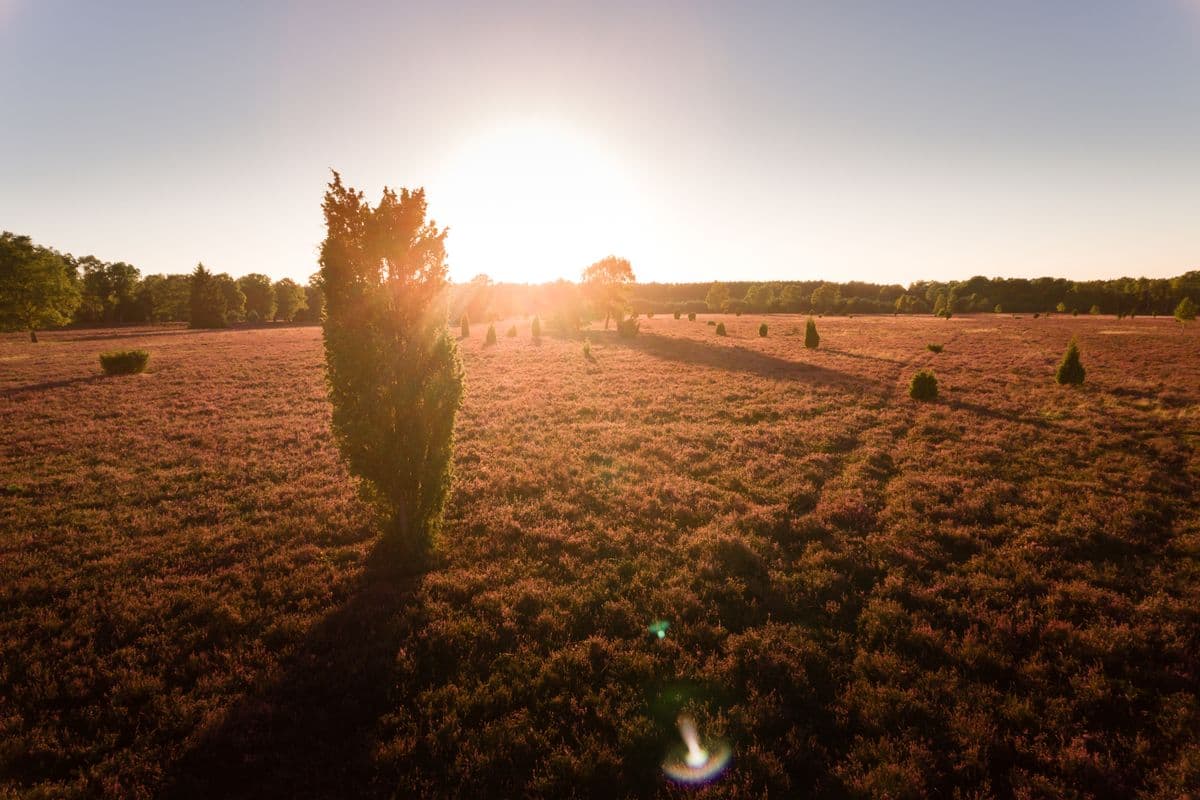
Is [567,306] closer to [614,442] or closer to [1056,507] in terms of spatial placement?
[614,442]

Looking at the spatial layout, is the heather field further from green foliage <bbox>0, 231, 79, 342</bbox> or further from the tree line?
green foliage <bbox>0, 231, 79, 342</bbox>

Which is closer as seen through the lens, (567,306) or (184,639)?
(184,639)

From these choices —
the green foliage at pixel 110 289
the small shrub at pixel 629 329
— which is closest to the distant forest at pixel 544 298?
the green foliage at pixel 110 289

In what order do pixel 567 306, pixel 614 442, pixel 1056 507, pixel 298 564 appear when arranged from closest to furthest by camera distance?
pixel 298 564
pixel 1056 507
pixel 614 442
pixel 567 306

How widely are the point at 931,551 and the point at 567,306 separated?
6718 cm

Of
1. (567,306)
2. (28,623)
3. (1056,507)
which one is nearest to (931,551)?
(1056,507)

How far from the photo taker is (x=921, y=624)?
316 inches

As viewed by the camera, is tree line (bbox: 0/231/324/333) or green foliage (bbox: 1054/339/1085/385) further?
tree line (bbox: 0/231/324/333)

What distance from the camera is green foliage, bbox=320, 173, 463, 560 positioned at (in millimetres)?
9359

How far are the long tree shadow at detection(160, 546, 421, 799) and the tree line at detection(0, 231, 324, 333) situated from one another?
5058 cm

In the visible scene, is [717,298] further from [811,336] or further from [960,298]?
[811,336]

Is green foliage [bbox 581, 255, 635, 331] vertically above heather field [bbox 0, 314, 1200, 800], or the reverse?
green foliage [bbox 581, 255, 635, 331]

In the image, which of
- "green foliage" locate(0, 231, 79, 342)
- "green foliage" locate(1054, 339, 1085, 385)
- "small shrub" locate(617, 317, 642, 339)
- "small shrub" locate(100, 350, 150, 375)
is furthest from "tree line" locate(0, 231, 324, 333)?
"green foliage" locate(1054, 339, 1085, 385)

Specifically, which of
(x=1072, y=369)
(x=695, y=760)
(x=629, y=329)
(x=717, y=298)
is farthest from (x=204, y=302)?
(x=717, y=298)
